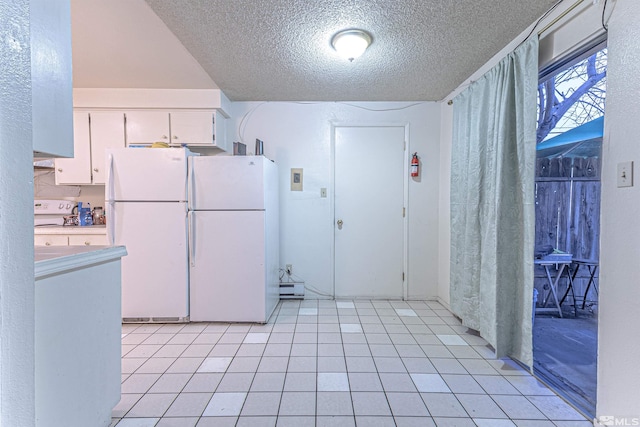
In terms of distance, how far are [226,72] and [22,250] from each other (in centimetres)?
232

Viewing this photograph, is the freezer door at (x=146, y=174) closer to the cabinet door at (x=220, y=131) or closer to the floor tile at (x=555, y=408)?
the cabinet door at (x=220, y=131)

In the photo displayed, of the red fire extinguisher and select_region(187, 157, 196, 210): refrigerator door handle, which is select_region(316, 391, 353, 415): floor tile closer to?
select_region(187, 157, 196, 210): refrigerator door handle

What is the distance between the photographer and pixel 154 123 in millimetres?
2865

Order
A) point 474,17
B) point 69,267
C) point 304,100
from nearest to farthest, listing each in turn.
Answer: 1. point 69,267
2. point 474,17
3. point 304,100

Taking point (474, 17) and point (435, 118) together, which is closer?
point (474, 17)

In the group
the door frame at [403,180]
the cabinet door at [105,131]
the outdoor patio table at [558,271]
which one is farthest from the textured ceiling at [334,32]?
the outdoor patio table at [558,271]

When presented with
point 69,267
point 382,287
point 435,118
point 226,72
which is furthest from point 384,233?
point 69,267

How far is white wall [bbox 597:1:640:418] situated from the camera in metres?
1.20

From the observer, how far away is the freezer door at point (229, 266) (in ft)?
8.30

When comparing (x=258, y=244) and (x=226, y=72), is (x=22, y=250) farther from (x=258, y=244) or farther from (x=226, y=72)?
(x=226, y=72)

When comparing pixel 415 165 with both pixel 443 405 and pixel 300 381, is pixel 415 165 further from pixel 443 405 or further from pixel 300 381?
pixel 300 381

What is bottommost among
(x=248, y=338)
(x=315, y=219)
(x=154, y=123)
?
(x=248, y=338)

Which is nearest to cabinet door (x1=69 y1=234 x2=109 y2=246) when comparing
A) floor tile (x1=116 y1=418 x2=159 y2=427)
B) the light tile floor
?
the light tile floor
